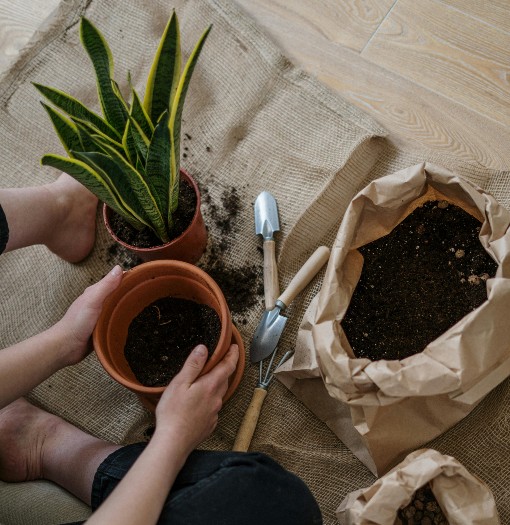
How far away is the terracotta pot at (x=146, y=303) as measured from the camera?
918 millimetres

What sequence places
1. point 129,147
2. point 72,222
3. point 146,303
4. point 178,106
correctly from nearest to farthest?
point 178,106 → point 129,147 → point 146,303 → point 72,222

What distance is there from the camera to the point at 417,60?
1.20 m

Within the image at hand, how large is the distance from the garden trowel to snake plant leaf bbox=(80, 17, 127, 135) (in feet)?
1.26

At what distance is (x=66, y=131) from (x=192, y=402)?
442mm

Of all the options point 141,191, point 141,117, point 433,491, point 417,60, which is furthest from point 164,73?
point 433,491

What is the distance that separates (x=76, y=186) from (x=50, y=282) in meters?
0.20

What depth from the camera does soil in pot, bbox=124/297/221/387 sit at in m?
0.97

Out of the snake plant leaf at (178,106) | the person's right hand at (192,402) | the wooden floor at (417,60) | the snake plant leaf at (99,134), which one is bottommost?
the person's right hand at (192,402)

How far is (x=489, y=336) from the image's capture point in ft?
2.66

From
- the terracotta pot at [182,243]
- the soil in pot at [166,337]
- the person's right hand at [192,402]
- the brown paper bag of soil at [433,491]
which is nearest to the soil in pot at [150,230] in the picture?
the terracotta pot at [182,243]

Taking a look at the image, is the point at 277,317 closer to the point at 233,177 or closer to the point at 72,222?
the point at 233,177

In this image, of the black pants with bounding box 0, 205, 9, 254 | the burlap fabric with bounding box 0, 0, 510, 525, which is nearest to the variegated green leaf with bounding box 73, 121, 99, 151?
the black pants with bounding box 0, 205, 9, 254

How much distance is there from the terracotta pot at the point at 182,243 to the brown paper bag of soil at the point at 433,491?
483 millimetres

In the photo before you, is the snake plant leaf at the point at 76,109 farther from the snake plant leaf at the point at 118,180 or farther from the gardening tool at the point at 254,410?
the gardening tool at the point at 254,410
